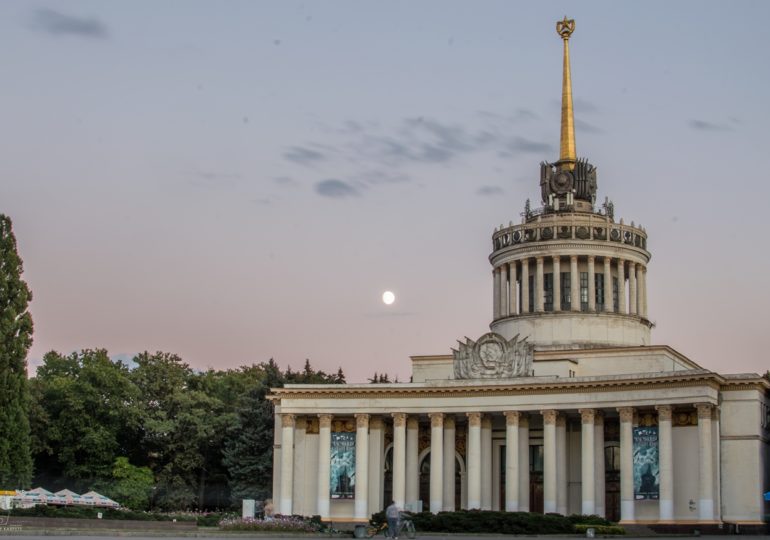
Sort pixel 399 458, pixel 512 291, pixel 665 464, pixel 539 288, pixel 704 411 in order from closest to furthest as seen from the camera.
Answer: pixel 704 411 < pixel 665 464 < pixel 399 458 < pixel 539 288 < pixel 512 291

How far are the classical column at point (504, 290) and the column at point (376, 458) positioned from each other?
37.7 ft

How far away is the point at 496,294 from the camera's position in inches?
3329

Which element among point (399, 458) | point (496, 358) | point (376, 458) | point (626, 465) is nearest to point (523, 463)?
point (496, 358)

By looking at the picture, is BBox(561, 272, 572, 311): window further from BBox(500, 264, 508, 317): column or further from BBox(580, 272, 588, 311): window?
BBox(500, 264, 508, 317): column

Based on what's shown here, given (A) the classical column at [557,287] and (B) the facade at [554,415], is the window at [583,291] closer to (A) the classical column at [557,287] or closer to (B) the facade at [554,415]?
(B) the facade at [554,415]

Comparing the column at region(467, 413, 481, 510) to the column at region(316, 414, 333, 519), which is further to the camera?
the column at region(316, 414, 333, 519)

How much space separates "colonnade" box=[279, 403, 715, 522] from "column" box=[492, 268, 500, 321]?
10368mm

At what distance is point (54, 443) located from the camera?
9019 cm

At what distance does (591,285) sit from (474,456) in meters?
13.7

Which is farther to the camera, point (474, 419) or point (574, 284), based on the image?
point (574, 284)

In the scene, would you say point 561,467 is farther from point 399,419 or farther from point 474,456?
point 399,419

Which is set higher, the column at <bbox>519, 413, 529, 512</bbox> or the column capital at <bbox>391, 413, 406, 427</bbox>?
the column capital at <bbox>391, 413, 406, 427</bbox>

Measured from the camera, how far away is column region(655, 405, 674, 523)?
221 feet

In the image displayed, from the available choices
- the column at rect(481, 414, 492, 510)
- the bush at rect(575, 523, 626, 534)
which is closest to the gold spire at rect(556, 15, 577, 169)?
the column at rect(481, 414, 492, 510)
